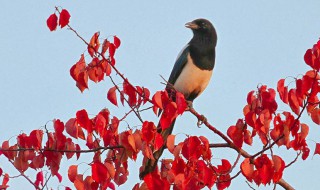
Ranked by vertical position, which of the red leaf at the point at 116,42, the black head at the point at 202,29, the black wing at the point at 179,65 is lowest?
the red leaf at the point at 116,42

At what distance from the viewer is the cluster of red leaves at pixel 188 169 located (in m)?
3.54

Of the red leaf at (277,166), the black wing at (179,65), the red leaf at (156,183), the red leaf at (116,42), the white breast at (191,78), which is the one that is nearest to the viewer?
the red leaf at (156,183)

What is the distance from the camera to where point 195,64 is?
21.9 feet

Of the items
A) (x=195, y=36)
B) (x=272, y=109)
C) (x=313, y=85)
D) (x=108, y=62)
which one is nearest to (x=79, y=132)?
(x=108, y=62)

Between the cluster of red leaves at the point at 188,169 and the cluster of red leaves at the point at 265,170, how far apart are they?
21cm

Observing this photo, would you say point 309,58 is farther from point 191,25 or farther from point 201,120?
point 191,25

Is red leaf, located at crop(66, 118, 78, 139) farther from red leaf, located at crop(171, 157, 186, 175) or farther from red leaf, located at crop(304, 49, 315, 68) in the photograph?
red leaf, located at crop(304, 49, 315, 68)

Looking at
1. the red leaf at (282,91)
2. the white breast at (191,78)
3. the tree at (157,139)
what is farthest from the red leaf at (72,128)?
the white breast at (191,78)

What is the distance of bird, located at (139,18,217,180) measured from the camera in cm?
666

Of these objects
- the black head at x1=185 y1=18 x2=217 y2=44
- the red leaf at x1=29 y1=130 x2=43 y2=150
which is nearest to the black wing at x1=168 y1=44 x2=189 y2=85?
the black head at x1=185 y1=18 x2=217 y2=44

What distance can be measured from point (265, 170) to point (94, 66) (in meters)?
1.36

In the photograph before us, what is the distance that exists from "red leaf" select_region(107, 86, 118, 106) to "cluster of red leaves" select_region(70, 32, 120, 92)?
11 cm

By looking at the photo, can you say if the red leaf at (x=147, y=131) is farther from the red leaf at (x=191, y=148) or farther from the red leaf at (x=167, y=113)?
the red leaf at (x=191, y=148)

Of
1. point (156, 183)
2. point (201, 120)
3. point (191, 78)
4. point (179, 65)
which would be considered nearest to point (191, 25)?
point (179, 65)
